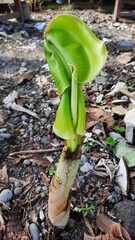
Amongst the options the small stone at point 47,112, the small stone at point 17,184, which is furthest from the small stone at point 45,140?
the small stone at point 17,184

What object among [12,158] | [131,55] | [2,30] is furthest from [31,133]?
[2,30]

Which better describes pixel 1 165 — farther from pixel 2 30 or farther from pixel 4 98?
pixel 2 30

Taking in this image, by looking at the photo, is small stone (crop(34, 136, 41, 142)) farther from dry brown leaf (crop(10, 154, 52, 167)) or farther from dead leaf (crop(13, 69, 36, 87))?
dead leaf (crop(13, 69, 36, 87))

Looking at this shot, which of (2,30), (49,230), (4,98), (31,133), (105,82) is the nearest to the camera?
(49,230)

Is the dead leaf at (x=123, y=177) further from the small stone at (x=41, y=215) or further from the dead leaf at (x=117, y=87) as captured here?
the dead leaf at (x=117, y=87)

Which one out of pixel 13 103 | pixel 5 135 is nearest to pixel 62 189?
pixel 5 135

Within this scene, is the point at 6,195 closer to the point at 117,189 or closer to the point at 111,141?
the point at 117,189
